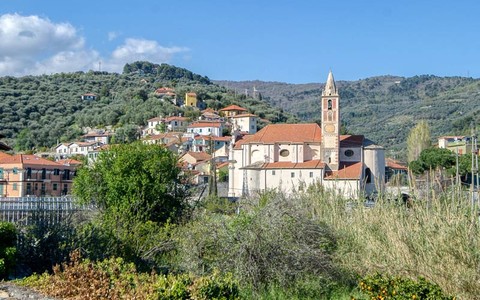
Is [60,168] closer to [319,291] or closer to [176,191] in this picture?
[176,191]

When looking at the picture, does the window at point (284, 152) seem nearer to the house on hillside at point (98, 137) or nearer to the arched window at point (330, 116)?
the arched window at point (330, 116)

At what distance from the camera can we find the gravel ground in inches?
345

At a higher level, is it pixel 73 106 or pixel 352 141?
pixel 73 106

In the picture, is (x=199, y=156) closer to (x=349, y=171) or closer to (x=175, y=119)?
(x=349, y=171)

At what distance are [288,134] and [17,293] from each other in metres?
51.5

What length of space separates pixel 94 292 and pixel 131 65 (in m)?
185

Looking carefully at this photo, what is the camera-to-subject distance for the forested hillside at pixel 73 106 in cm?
8594

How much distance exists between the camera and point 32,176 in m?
50.4

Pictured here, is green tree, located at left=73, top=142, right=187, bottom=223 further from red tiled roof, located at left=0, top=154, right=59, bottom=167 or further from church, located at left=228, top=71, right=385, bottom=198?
church, located at left=228, top=71, right=385, bottom=198

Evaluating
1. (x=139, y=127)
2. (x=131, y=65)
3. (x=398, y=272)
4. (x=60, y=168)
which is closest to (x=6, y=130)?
(x=139, y=127)

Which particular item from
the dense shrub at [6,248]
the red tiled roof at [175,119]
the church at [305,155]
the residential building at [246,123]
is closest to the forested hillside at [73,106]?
the red tiled roof at [175,119]

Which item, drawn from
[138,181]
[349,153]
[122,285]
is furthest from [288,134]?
[122,285]

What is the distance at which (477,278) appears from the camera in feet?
33.7

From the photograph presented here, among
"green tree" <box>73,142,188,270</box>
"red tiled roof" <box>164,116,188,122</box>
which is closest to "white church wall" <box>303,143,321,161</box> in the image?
"green tree" <box>73,142,188,270</box>
